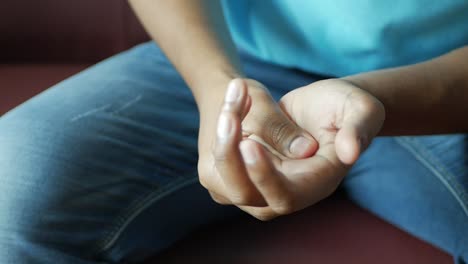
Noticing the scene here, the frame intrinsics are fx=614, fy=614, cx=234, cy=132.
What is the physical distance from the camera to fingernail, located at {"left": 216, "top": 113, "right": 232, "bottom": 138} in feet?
1.16

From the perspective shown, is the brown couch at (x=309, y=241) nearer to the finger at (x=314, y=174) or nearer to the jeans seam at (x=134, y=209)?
the jeans seam at (x=134, y=209)

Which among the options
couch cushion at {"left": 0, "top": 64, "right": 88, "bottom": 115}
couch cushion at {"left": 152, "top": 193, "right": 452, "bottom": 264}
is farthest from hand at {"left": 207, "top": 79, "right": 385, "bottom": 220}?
couch cushion at {"left": 0, "top": 64, "right": 88, "bottom": 115}

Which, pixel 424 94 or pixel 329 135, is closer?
pixel 329 135

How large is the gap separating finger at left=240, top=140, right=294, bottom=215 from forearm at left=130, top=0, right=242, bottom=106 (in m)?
0.17

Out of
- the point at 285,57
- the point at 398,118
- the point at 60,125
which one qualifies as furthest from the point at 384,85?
the point at 60,125

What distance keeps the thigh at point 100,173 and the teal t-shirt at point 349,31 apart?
0.11 meters

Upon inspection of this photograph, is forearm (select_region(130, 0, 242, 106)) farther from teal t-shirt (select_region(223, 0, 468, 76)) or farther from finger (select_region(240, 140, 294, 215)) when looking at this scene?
finger (select_region(240, 140, 294, 215))

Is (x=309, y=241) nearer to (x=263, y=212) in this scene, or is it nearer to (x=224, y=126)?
(x=263, y=212)

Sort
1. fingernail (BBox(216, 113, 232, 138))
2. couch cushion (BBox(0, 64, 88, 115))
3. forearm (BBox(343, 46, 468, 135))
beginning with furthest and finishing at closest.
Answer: couch cushion (BBox(0, 64, 88, 115)), forearm (BBox(343, 46, 468, 135)), fingernail (BBox(216, 113, 232, 138))

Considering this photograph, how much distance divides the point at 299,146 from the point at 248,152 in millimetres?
65

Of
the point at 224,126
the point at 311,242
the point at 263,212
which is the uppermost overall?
the point at 224,126

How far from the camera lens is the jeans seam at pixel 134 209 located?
0.54 m

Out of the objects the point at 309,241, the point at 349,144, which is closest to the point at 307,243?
the point at 309,241

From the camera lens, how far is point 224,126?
0.36 metres
